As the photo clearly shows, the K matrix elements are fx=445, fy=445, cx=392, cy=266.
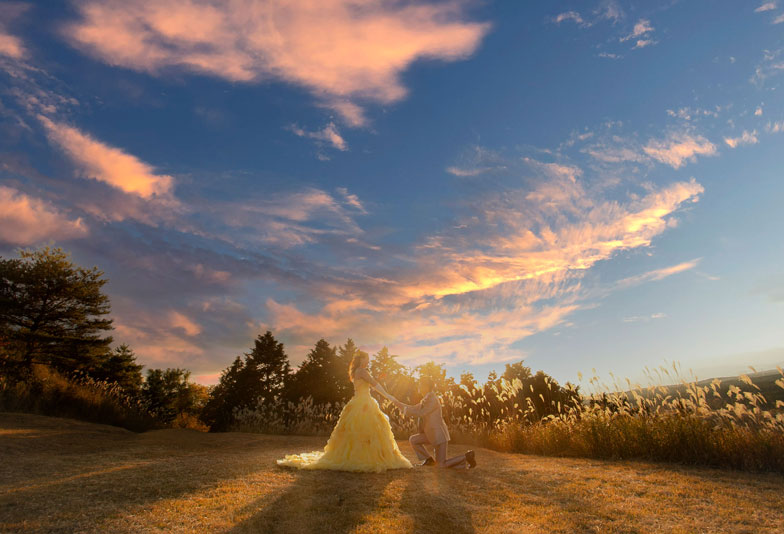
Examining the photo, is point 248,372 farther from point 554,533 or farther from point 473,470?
point 554,533

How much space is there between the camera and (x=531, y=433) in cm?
1229

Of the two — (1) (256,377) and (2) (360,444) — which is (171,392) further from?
(2) (360,444)

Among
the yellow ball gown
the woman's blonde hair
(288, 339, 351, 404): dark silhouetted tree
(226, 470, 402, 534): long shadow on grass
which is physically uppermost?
(288, 339, 351, 404): dark silhouetted tree

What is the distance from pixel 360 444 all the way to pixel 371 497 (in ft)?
7.46

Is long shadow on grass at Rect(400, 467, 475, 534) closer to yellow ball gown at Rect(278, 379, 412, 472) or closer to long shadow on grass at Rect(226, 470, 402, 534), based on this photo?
long shadow on grass at Rect(226, 470, 402, 534)

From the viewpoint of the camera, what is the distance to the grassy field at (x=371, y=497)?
497 cm

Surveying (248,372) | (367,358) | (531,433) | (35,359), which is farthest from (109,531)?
(248,372)

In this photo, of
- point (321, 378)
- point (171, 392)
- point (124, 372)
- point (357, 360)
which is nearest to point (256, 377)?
point (321, 378)

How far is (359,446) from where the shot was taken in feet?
27.4

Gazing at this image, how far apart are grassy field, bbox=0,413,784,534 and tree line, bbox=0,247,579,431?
6.13 metres

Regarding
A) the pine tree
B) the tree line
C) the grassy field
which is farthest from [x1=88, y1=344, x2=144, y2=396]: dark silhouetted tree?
the grassy field

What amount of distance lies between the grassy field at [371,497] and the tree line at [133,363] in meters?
6.13

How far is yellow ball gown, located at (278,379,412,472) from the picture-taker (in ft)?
26.7

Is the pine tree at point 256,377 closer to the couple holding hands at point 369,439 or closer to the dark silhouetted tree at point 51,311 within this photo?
the dark silhouetted tree at point 51,311
